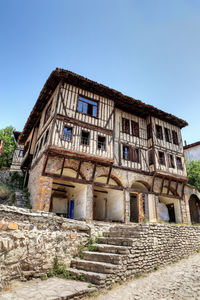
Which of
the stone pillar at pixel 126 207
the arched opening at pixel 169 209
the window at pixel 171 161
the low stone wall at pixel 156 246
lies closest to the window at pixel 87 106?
the stone pillar at pixel 126 207

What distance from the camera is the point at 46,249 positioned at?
6.29 m

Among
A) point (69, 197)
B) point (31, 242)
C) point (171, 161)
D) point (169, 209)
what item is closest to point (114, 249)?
point (31, 242)

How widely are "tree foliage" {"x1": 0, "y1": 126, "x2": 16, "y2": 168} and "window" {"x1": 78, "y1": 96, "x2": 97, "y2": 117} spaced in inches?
584

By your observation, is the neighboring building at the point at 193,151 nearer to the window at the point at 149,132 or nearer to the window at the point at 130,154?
the window at the point at 149,132

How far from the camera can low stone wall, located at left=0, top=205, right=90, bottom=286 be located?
534 centimetres

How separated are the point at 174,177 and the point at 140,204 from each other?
3.80 meters

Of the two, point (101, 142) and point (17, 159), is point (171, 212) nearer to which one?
point (101, 142)

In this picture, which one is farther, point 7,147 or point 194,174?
point 7,147

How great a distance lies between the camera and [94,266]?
250 inches

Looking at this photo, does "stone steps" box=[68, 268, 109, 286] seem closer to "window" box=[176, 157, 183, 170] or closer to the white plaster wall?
"window" box=[176, 157, 183, 170]

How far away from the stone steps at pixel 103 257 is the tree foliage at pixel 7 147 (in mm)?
21124

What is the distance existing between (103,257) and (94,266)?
0.46 metres

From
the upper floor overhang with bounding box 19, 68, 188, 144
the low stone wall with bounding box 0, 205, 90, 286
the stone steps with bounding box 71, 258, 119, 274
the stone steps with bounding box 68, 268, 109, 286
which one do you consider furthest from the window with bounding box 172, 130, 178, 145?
the stone steps with bounding box 68, 268, 109, 286

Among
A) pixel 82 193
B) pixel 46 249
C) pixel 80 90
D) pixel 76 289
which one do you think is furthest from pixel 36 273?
pixel 80 90
